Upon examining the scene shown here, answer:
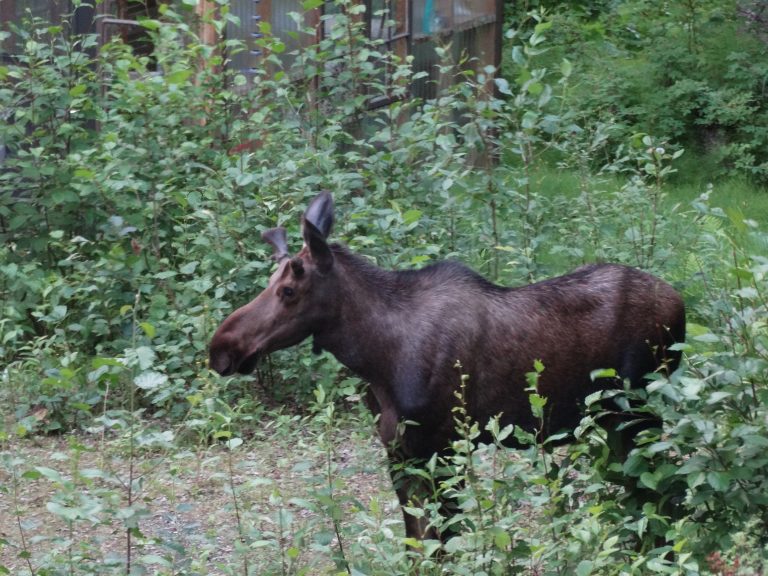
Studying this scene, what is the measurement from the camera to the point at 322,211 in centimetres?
629

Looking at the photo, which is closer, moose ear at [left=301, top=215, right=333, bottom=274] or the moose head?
moose ear at [left=301, top=215, right=333, bottom=274]

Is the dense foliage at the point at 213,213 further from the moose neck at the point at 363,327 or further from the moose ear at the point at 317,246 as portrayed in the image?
the moose ear at the point at 317,246

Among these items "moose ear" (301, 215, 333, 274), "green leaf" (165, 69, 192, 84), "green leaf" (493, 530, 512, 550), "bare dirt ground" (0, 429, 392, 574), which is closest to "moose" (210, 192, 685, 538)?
"moose ear" (301, 215, 333, 274)

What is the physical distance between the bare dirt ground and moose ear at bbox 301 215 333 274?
78cm

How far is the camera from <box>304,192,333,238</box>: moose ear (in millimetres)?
6258

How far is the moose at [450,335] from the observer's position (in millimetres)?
5867

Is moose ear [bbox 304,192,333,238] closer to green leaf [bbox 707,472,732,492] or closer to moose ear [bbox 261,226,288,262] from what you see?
moose ear [bbox 261,226,288,262]

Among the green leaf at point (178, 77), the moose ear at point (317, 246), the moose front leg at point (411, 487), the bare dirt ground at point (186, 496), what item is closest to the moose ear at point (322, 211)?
the moose ear at point (317, 246)

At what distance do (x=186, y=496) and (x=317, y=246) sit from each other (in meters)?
1.76

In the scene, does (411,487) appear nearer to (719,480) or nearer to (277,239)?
(719,480)

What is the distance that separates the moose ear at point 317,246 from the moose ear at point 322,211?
0.28 meters

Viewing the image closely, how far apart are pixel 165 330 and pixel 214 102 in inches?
65.2

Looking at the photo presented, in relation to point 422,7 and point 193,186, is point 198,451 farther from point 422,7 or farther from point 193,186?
point 422,7

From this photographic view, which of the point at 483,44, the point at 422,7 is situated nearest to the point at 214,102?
the point at 422,7
